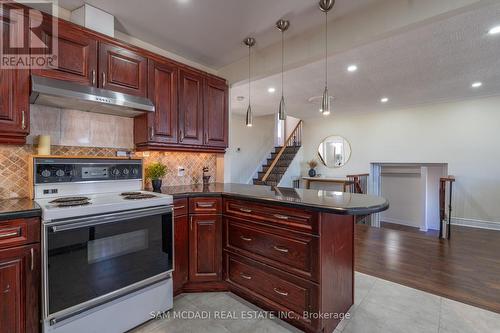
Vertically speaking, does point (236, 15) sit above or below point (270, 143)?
above

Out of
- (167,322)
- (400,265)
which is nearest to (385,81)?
(400,265)

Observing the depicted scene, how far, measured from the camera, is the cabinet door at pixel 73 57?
1.89m

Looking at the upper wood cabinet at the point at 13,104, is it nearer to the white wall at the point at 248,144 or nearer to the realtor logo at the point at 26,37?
Result: the realtor logo at the point at 26,37

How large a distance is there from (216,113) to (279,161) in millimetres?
4821

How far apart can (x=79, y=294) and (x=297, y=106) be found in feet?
17.9

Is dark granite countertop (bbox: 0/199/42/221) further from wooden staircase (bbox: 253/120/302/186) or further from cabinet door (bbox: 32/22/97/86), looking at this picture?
wooden staircase (bbox: 253/120/302/186)

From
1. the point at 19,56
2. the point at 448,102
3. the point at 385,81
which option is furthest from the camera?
the point at 448,102

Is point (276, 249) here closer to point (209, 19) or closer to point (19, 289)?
point (19, 289)

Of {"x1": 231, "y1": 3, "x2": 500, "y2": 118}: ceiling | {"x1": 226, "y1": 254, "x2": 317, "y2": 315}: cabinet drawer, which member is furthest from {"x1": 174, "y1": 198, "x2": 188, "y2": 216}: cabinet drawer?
{"x1": 231, "y1": 3, "x2": 500, "y2": 118}: ceiling

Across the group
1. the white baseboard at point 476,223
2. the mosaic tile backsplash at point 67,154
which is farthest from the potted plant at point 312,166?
the mosaic tile backsplash at point 67,154

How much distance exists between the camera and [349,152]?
6965 millimetres

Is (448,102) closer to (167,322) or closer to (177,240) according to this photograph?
(177,240)

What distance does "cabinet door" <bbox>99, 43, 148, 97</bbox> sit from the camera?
2.16 meters

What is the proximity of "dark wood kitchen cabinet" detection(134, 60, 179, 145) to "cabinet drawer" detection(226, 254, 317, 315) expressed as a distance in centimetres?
146
